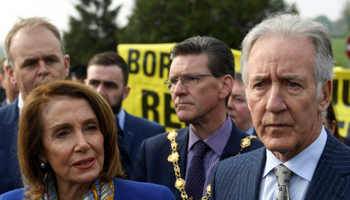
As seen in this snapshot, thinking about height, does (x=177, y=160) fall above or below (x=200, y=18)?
above

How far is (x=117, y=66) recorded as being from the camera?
5.66 m

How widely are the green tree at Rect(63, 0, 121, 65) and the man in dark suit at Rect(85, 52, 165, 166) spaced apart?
39.8 metres

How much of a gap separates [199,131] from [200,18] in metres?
26.6

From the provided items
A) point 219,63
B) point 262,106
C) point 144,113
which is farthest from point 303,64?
point 144,113

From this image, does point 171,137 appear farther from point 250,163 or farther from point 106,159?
point 250,163

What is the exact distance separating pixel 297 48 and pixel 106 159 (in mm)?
1407

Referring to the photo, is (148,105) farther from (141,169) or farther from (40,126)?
(40,126)

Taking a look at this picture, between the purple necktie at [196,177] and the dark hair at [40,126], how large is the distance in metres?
0.78

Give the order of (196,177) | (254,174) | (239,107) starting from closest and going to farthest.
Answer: (254,174) < (196,177) < (239,107)

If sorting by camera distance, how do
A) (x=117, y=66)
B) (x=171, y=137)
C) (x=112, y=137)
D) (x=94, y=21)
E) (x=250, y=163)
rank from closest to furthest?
(x=250, y=163), (x=112, y=137), (x=171, y=137), (x=117, y=66), (x=94, y=21)

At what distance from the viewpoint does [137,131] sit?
5.12m

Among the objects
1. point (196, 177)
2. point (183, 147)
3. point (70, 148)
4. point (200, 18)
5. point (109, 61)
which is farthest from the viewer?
point (200, 18)

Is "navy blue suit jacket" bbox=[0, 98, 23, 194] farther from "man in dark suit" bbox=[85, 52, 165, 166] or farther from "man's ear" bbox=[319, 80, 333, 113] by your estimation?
"man's ear" bbox=[319, 80, 333, 113]

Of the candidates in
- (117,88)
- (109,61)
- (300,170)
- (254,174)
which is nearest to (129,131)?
(117,88)
